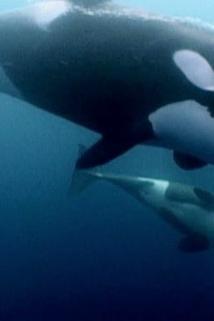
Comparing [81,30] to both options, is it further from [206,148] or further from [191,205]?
[191,205]

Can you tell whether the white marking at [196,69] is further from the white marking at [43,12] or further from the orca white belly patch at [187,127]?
the white marking at [43,12]

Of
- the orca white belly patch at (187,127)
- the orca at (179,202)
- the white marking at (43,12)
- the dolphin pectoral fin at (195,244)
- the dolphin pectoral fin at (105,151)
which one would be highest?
the white marking at (43,12)

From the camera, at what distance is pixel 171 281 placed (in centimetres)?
1409

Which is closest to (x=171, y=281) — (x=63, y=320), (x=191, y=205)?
(x=63, y=320)

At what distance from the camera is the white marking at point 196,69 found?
4.12 meters

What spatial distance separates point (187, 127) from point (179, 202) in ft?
20.1

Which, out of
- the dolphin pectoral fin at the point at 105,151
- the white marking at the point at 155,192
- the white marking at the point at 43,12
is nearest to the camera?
the dolphin pectoral fin at the point at 105,151

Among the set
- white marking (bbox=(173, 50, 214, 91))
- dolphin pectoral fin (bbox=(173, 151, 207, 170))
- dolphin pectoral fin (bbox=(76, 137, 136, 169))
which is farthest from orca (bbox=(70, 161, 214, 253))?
white marking (bbox=(173, 50, 214, 91))

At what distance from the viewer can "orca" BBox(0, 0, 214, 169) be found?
4.34m

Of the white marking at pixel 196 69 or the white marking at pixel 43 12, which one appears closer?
the white marking at pixel 196 69

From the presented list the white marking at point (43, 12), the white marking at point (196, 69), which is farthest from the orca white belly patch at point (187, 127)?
the white marking at point (43, 12)

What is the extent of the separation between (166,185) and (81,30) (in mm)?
6120

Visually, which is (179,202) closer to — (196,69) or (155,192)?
(155,192)

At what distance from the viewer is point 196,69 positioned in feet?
13.6
